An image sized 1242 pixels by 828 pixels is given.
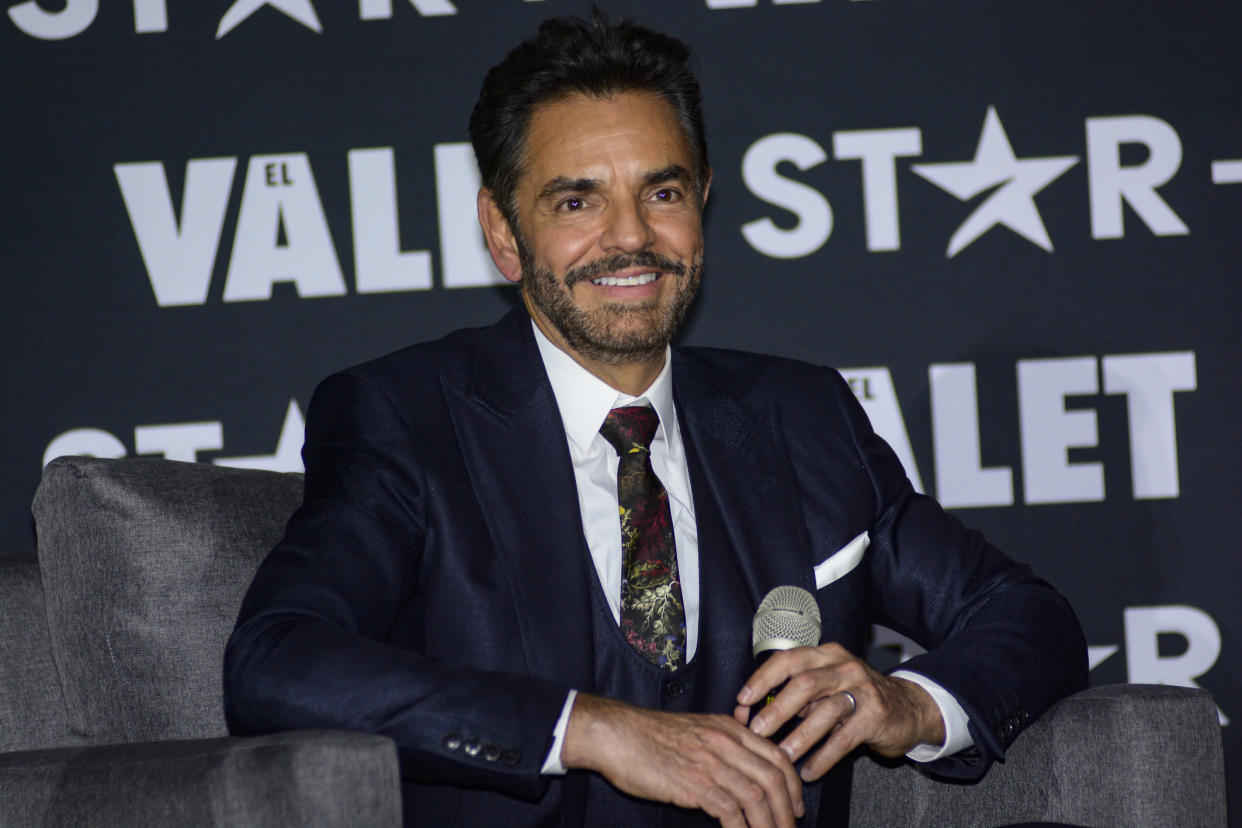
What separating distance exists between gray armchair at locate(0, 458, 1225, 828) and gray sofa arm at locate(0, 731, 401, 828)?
0.01 meters

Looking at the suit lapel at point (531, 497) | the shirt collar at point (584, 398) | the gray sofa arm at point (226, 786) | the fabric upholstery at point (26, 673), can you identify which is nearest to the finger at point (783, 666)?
the suit lapel at point (531, 497)

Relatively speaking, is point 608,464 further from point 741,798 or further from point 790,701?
point 741,798

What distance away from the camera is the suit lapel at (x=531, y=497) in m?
1.70

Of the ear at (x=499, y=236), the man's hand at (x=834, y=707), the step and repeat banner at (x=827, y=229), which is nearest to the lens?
the man's hand at (x=834, y=707)

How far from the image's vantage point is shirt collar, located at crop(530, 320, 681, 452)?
1.95 m

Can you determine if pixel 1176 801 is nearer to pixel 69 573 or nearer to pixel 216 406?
pixel 69 573

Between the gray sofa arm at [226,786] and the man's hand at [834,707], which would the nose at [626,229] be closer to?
the man's hand at [834,707]

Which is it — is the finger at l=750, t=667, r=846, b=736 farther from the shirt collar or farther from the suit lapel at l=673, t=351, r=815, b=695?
the shirt collar

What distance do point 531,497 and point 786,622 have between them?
1.44 feet

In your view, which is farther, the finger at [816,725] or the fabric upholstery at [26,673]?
the fabric upholstery at [26,673]

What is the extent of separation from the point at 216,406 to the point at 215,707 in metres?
1.18

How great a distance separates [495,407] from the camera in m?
1.87

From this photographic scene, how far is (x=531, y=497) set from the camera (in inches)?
70.8

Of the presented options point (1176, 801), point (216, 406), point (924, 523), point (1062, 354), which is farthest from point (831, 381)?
point (216, 406)
